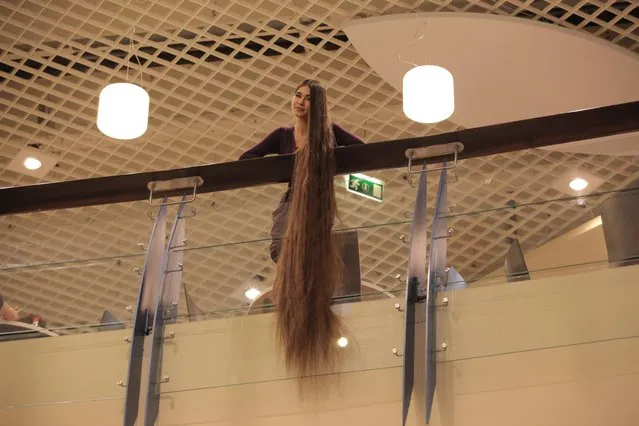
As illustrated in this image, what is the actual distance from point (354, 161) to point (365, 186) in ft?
0.26

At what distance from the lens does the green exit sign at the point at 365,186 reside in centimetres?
326

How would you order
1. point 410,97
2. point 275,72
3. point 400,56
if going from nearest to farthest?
point 410,97
point 400,56
point 275,72

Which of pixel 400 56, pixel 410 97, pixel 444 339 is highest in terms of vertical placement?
pixel 400 56

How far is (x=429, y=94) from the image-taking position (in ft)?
16.1

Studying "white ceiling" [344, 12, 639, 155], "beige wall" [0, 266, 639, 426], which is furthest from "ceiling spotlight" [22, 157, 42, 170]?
"beige wall" [0, 266, 639, 426]

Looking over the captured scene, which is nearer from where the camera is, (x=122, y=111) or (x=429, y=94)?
(x=429, y=94)

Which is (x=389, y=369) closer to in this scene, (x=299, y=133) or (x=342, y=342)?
(x=342, y=342)

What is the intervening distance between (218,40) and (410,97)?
1.12m

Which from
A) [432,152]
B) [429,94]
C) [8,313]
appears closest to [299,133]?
[432,152]

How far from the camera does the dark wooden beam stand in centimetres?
312

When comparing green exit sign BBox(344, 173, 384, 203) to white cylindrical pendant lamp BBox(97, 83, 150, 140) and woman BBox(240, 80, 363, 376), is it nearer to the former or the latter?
woman BBox(240, 80, 363, 376)

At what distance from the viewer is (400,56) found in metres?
5.40

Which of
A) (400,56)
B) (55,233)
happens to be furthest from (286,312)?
(400,56)

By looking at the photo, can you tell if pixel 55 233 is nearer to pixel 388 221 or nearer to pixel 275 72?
pixel 388 221
